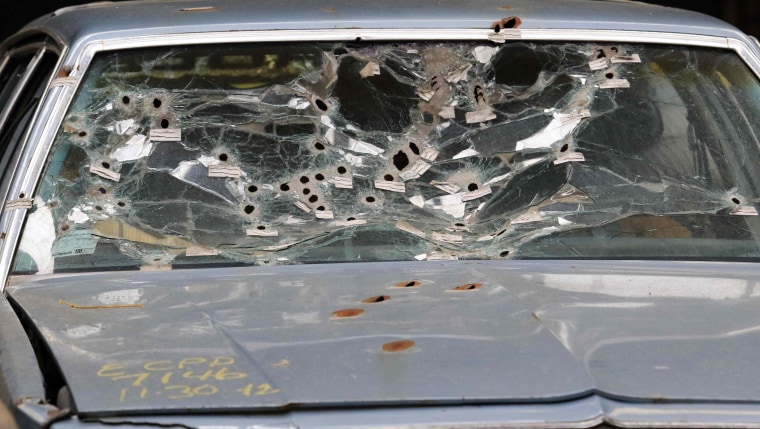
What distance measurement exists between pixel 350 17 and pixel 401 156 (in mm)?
400

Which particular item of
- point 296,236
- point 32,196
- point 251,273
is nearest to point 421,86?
point 296,236

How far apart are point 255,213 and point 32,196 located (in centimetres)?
52

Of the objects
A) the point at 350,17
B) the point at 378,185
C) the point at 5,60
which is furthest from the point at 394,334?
the point at 5,60

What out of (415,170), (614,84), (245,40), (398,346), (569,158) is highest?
(614,84)

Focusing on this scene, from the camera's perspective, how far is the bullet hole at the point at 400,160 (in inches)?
117

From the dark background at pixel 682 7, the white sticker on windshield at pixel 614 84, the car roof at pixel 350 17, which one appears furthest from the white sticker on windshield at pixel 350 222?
the dark background at pixel 682 7

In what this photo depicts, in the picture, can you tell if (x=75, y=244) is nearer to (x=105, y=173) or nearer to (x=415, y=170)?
(x=105, y=173)

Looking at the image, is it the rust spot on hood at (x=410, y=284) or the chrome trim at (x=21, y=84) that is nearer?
the rust spot on hood at (x=410, y=284)

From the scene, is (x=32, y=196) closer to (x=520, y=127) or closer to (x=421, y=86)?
(x=421, y=86)

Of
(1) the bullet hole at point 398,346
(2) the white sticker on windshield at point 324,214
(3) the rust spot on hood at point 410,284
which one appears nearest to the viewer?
(1) the bullet hole at point 398,346

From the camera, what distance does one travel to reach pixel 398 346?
6.39 ft

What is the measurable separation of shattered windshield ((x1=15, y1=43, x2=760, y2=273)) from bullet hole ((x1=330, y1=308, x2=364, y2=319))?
1.73ft

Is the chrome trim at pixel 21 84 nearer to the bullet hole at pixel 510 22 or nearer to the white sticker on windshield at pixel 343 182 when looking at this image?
the white sticker on windshield at pixel 343 182

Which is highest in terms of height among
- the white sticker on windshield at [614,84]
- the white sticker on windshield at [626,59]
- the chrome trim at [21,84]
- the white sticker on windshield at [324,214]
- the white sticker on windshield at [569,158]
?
the white sticker on windshield at [626,59]
